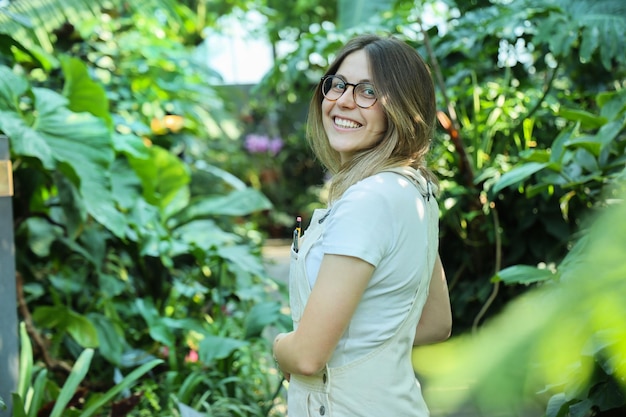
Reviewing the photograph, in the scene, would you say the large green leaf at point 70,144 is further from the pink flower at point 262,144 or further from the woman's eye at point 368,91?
the pink flower at point 262,144

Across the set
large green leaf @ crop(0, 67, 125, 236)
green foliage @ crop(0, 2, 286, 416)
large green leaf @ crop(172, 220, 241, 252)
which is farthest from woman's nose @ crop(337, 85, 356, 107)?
large green leaf @ crop(172, 220, 241, 252)

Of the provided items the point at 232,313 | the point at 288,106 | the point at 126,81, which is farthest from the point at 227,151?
the point at 232,313

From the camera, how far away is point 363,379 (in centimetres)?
140

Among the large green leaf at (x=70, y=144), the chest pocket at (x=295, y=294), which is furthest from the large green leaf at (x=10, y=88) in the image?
the chest pocket at (x=295, y=294)

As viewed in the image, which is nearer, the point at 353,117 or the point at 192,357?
the point at 353,117

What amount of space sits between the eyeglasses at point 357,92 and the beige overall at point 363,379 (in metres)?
0.16

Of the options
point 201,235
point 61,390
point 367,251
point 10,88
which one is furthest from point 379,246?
point 201,235

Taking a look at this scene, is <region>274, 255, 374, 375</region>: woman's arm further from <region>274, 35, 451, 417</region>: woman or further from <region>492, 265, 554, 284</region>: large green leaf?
<region>492, 265, 554, 284</region>: large green leaf

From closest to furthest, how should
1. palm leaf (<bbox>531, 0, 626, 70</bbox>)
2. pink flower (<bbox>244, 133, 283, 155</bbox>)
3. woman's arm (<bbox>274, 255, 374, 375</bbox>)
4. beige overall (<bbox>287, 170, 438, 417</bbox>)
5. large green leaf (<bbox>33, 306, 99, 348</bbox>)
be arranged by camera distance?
woman's arm (<bbox>274, 255, 374, 375</bbox>), beige overall (<bbox>287, 170, 438, 417</bbox>), palm leaf (<bbox>531, 0, 626, 70</bbox>), large green leaf (<bbox>33, 306, 99, 348</bbox>), pink flower (<bbox>244, 133, 283, 155</bbox>)

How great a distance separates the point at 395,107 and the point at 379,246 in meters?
0.29

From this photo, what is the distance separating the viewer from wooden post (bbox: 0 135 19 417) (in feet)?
7.66

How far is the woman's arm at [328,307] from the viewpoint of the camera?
1275 millimetres

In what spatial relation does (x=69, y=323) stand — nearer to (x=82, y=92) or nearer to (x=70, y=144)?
(x=70, y=144)

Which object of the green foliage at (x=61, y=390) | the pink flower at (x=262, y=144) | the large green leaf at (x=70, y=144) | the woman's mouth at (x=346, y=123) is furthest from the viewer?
the pink flower at (x=262, y=144)
